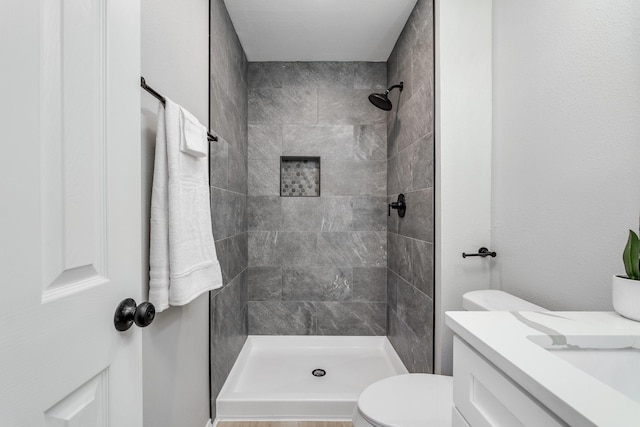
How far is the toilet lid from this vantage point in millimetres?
1076

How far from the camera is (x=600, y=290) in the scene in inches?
37.2

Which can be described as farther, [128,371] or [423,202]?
[423,202]

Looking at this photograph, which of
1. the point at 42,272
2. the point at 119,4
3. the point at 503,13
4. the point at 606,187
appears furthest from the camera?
the point at 503,13

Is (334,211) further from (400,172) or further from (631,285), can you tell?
(631,285)

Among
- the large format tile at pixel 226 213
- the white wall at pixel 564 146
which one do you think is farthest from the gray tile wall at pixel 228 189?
the white wall at pixel 564 146

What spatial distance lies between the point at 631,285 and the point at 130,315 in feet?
3.85

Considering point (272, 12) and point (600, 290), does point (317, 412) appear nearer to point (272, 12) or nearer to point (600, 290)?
point (600, 290)

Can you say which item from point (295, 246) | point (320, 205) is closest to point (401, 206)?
point (320, 205)

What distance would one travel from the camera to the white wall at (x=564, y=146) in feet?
2.89

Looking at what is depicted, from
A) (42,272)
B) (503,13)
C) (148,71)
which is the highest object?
(503,13)

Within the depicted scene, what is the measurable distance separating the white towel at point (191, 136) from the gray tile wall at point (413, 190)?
1139mm

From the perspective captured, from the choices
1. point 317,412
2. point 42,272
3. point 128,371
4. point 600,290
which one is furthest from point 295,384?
point 42,272

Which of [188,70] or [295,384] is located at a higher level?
[188,70]

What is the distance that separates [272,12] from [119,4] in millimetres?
1539
